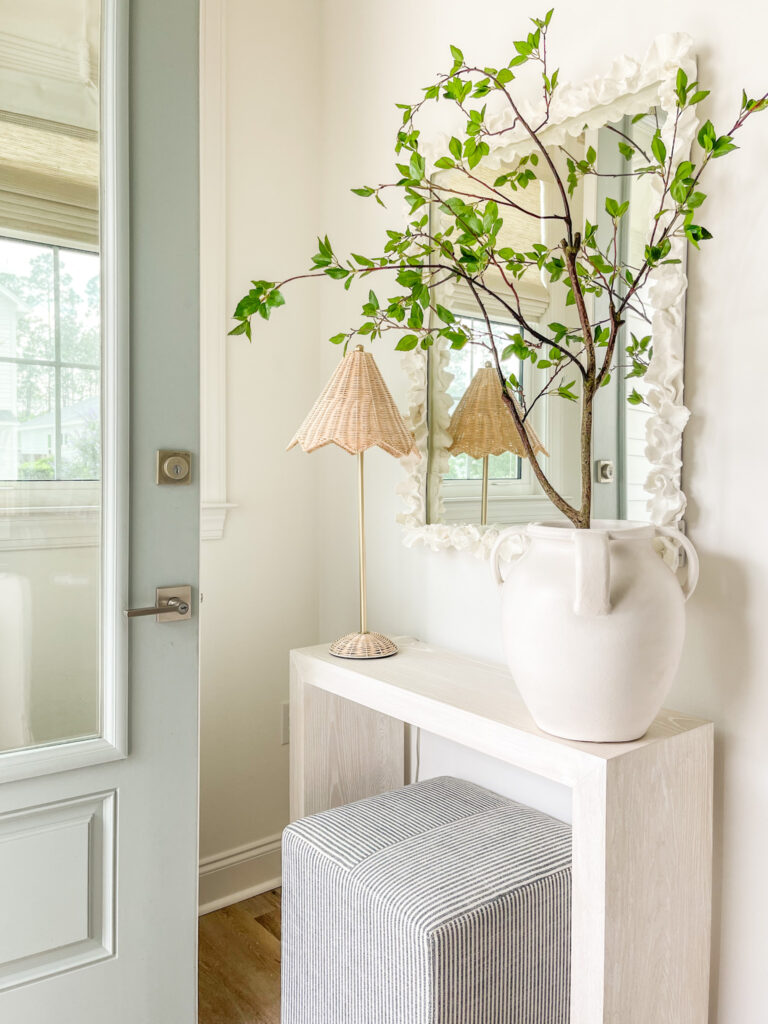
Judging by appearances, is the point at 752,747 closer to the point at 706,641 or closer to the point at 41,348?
the point at 706,641

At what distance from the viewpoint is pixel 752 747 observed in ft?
4.17

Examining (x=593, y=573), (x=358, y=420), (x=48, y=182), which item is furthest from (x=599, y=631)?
(x=48, y=182)

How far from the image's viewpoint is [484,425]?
172cm

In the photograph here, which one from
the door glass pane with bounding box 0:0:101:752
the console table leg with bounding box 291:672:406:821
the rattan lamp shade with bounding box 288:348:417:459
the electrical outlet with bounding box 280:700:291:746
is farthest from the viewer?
the electrical outlet with bounding box 280:700:291:746

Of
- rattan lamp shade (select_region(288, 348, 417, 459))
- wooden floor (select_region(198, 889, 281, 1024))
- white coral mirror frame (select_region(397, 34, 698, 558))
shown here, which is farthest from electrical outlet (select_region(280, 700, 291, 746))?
white coral mirror frame (select_region(397, 34, 698, 558))

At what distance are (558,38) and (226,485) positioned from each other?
1.27 meters

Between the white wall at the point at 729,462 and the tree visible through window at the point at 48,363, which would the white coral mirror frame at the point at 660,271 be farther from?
the tree visible through window at the point at 48,363

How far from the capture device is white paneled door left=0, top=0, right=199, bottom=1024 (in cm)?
134

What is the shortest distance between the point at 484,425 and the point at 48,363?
89cm

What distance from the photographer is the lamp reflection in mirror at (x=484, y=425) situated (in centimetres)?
167

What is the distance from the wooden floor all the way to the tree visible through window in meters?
1.20

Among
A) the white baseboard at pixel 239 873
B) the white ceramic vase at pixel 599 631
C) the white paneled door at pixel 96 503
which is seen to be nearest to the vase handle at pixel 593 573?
the white ceramic vase at pixel 599 631

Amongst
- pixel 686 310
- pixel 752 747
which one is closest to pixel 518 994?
pixel 752 747

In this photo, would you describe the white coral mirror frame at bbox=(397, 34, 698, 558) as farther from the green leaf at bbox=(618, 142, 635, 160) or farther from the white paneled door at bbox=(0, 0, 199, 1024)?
the white paneled door at bbox=(0, 0, 199, 1024)
